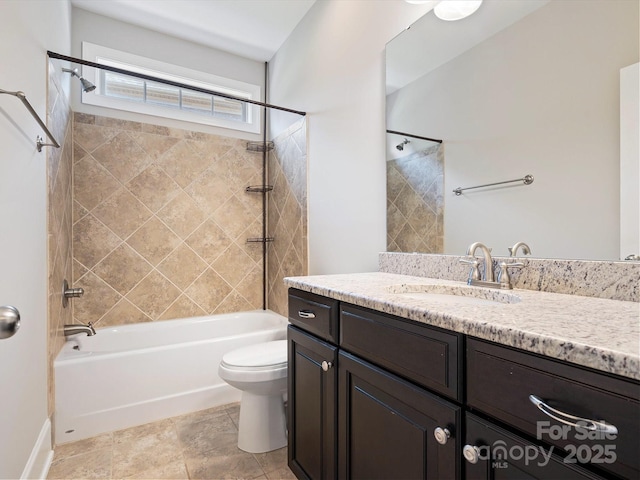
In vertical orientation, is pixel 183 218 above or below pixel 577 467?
above

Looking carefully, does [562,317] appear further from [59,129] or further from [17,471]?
[59,129]

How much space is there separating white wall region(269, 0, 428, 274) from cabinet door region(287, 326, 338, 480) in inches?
27.1

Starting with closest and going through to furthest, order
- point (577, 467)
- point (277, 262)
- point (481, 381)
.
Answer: point (577, 467), point (481, 381), point (277, 262)

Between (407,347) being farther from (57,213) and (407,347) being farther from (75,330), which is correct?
(75,330)

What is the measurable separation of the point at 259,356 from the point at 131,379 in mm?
862

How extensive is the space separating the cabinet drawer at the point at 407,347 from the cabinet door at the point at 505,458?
8 centimetres

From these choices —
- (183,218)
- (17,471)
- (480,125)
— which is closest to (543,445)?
(480,125)

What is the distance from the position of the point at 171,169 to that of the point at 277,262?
1.19 metres

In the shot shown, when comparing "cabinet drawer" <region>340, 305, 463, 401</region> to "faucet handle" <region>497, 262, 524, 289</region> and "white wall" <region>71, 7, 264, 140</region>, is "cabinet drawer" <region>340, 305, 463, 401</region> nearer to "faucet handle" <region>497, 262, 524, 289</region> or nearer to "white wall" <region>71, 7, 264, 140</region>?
"faucet handle" <region>497, 262, 524, 289</region>

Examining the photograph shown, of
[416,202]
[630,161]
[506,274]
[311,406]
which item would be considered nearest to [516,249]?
[506,274]

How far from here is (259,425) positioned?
5.76ft

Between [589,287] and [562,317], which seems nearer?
[562,317]

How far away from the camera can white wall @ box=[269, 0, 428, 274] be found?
5.98 feet

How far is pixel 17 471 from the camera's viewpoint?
3.96ft
